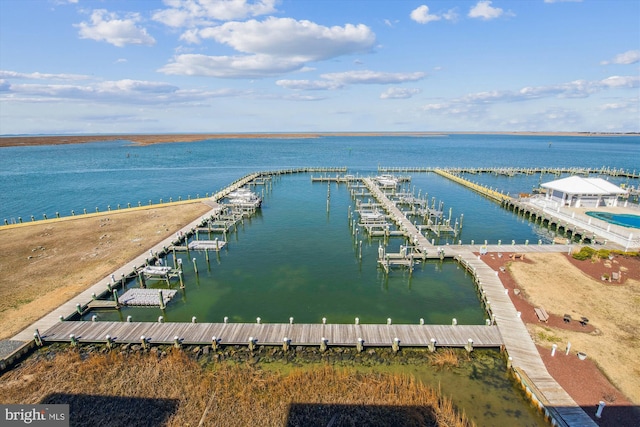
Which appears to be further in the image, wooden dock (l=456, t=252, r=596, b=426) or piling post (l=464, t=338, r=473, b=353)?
piling post (l=464, t=338, r=473, b=353)

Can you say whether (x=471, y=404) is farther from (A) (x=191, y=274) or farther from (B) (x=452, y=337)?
(A) (x=191, y=274)

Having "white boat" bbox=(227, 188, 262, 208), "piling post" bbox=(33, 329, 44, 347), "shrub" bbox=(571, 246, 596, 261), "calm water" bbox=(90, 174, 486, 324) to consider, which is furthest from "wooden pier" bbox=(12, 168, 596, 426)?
"white boat" bbox=(227, 188, 262, 208)

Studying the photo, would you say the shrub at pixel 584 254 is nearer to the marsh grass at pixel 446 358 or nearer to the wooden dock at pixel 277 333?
the wooden dock at pixel 277 333

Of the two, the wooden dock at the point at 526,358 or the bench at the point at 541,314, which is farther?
the bench at the point at 541,314

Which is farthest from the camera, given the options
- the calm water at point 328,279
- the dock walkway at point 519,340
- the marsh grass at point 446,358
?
the marsh grass at point 446,358

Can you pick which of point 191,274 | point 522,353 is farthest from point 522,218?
point 191,274

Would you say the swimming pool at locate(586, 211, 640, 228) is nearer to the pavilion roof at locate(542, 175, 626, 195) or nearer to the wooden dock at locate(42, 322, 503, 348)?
the pavilion roof at locate(542, 175, 626, 195)

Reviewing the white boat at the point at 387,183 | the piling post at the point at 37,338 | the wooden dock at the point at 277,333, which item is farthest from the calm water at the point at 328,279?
the white boat at the point at 387,183
